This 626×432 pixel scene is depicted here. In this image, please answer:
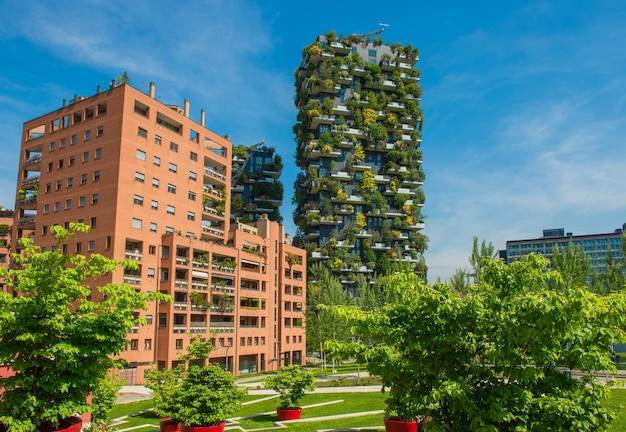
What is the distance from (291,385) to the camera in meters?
29.8

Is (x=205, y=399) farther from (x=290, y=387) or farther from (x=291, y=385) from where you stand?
(x=290, y=387)

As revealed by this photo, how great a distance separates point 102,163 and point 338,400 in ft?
118

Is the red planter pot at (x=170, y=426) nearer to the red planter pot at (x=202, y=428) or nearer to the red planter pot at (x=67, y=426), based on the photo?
the red planter pot at (x=202, y=428)

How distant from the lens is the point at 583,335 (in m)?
9.88

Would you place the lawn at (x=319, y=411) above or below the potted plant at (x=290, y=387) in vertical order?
below

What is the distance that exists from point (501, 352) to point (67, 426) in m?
11.5

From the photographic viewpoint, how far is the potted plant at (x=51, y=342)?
1293 cm

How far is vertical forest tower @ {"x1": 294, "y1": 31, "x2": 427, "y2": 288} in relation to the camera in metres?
104

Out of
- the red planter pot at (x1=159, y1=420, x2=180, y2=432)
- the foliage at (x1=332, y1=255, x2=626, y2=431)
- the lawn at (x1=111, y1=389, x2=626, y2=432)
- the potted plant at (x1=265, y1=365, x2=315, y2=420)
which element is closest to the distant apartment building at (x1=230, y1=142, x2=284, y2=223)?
the lawn at (x1=111, y1=389, x2=626, y2=432)

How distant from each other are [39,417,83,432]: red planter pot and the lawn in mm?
11241

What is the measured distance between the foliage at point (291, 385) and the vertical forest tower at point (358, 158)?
69331 millimetres

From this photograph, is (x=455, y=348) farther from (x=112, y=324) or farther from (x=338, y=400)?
(x=338, y=400)

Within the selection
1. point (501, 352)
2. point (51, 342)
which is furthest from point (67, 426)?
point (501, 352)

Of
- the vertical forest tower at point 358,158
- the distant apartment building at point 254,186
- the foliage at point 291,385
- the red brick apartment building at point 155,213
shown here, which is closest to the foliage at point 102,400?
the foliage at point 291,385
